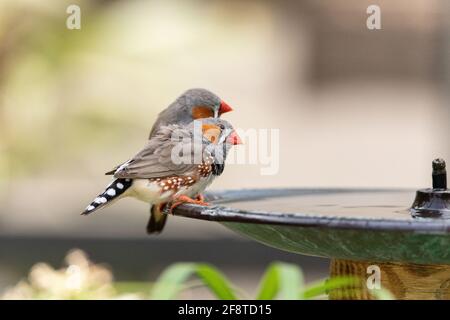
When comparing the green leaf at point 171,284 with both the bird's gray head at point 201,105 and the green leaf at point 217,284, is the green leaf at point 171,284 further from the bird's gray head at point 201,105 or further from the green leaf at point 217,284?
the bird's gray head at point 201,105

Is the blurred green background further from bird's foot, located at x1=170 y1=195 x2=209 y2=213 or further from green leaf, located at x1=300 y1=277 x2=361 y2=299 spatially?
green leaf, located at x1=300 y1=277 x2=361 y2=299

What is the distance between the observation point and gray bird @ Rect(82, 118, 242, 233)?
10.1 ft

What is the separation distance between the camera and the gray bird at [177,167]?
307cm

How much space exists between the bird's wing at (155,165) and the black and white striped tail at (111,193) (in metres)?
0.04

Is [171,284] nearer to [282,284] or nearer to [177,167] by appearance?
[282,284]

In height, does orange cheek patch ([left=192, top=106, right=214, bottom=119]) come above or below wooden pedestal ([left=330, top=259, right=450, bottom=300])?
above

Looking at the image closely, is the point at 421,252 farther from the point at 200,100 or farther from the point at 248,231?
the point at 200,100

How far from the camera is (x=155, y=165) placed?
3.12 metres

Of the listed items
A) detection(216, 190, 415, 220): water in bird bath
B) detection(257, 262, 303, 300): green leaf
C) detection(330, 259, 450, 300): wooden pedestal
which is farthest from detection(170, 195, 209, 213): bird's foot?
detection(330, 259, 450, 300): wooden pedestal

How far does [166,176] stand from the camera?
10.2 feet

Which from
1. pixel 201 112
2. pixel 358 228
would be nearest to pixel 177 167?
pixel 201 112

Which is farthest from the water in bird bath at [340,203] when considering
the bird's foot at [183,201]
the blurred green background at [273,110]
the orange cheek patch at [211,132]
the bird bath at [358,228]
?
the blurred green background at [273,110]

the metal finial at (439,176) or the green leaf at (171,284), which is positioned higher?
the metal finial at (439,176)

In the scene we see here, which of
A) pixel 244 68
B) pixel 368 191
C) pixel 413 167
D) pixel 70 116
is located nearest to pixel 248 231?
pixel 368 191
